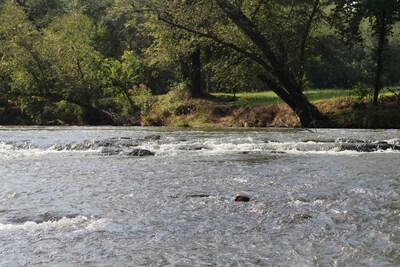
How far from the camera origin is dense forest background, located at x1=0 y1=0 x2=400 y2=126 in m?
31.8

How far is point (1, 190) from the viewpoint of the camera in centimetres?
1265

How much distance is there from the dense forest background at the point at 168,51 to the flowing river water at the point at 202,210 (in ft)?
47.0

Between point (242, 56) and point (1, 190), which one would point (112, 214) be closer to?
point (1, 190)

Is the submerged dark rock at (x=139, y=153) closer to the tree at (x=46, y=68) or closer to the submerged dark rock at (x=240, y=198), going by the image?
the submerged dark rock at (x=240, y=198)

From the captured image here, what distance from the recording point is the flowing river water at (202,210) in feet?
24.5

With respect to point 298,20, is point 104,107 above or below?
below

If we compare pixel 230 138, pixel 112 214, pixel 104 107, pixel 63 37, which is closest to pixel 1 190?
pixel 112 214

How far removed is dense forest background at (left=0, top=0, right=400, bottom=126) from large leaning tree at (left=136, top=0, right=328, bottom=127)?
6cm

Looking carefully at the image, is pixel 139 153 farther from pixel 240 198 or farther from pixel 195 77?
pixel 195 77

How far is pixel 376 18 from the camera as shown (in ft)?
112

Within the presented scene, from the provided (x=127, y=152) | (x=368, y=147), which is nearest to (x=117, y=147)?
(x=127, y=152)

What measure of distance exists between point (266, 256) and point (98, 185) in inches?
270

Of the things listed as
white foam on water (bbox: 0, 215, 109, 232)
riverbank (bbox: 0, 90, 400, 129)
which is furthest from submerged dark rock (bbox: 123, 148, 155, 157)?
riverbank (bbox: 0, 90, 400, 129)

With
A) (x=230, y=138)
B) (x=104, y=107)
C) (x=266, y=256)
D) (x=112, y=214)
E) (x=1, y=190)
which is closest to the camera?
(x=266, y=256)
